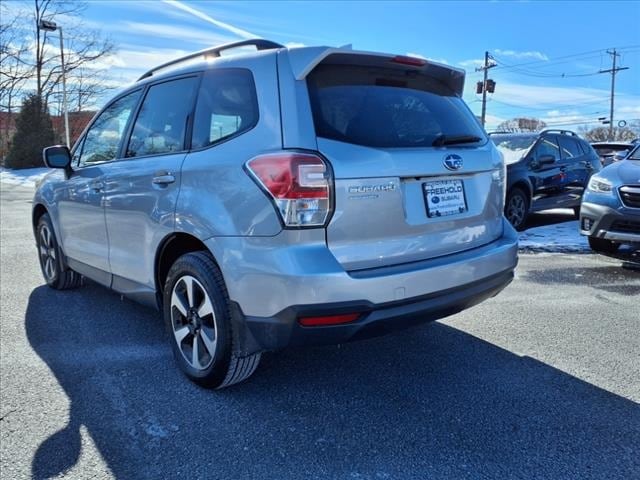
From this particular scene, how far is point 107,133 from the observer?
418cm

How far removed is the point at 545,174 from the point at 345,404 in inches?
294

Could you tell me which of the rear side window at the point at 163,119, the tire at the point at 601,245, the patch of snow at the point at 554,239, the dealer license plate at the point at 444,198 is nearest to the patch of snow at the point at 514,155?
the patch of snow at the point at 554,239

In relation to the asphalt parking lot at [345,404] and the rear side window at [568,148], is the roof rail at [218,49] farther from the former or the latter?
the rear side window at [568,148]

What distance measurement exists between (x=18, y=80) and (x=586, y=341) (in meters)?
37.2

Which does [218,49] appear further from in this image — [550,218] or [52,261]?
[550,218]

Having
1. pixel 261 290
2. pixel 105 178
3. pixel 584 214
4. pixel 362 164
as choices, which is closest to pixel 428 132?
pixel 362 164

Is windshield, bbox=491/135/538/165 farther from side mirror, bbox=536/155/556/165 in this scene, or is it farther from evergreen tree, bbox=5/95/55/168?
evergreen tree, bbox=5/95/55/168

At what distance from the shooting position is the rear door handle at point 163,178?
121 inches

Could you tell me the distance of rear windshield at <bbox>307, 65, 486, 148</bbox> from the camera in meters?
2.60

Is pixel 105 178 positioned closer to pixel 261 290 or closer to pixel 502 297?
pixel 261 290

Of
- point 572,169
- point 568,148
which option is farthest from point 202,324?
point 568,148

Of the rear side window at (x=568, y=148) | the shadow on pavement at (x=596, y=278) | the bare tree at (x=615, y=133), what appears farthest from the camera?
the bare tree at (x=615, y=133)

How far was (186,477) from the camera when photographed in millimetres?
2312

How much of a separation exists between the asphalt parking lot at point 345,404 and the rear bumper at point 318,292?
50cm
